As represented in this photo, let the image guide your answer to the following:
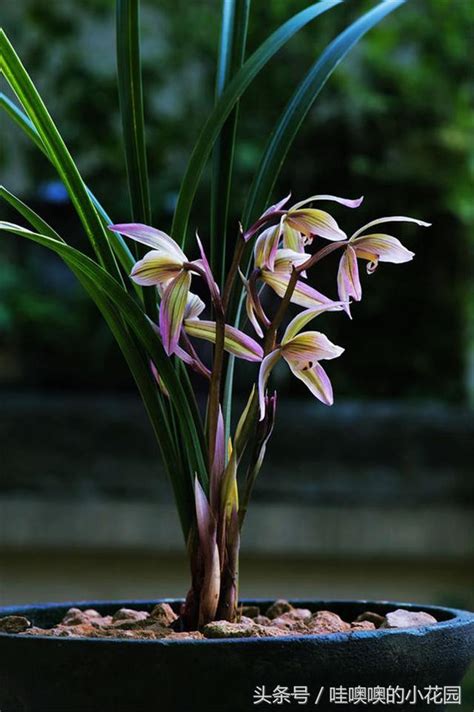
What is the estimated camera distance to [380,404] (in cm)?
178

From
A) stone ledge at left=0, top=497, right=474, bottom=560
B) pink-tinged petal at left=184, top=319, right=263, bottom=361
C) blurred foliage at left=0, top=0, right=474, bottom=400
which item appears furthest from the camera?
blurred foliage at left=0, top=0, right=474, bottom=400

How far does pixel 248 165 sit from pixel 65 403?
0.57 m

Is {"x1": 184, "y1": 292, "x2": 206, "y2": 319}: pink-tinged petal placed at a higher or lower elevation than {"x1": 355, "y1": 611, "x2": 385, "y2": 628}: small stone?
higher

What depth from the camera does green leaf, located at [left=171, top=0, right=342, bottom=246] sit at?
530mm

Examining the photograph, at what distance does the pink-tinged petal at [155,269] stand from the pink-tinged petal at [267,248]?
0.05 meters

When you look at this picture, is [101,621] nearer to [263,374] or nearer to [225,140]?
[263,374]

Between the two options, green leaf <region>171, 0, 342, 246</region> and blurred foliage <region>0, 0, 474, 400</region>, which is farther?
blurred foliage <region>0, 0, 474, 400</region>

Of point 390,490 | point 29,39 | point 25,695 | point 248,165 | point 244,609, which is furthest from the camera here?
point 29,39

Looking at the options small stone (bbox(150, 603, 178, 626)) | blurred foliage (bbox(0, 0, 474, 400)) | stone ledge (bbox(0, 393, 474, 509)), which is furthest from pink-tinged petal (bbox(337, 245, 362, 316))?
blurred foliage (bbox(0, 0, 474, 400))

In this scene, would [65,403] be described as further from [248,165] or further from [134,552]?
[248,165]

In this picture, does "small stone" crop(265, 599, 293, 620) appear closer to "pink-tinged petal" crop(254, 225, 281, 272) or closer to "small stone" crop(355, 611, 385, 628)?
"small stone" crop(355, 611, 385, 628)

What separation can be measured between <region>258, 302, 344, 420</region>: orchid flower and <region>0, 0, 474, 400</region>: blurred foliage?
54.2 inches

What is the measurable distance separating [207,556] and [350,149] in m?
1.57

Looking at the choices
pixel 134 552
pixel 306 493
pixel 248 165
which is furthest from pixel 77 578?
pixel 248 165
